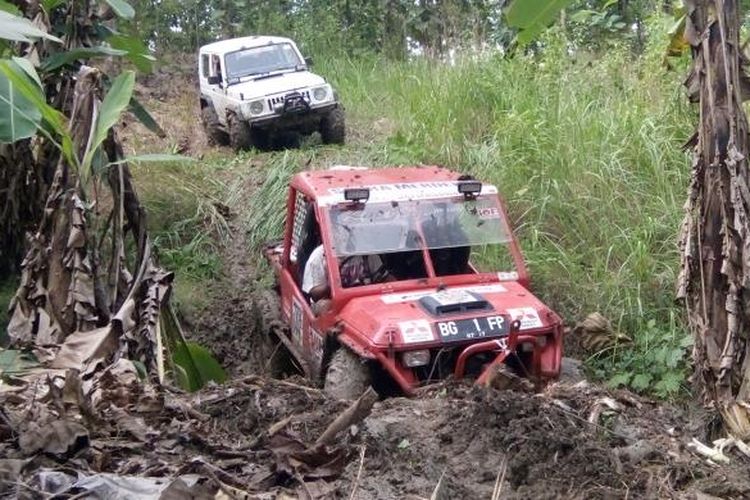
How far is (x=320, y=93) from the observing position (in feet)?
47.1

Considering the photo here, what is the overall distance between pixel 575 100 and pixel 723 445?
760 centimetres

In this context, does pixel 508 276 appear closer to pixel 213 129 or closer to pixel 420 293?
pixel 420 293

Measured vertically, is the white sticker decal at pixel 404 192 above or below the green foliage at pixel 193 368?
above

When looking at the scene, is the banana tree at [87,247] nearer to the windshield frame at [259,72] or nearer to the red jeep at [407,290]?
the red jeep at [407,290]

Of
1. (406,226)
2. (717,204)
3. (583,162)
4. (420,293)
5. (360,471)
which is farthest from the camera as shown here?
(583,162)

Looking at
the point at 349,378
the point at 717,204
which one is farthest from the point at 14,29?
the point at 349,378

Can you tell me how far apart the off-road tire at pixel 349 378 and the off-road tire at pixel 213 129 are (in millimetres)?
8994

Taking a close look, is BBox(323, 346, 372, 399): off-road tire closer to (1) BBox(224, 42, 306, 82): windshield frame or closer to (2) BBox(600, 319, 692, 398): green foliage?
(2) BBox(600, 319, 692, 398): green foliage

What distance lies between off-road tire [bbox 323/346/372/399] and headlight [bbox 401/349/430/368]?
0.28 m

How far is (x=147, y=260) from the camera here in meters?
5.88

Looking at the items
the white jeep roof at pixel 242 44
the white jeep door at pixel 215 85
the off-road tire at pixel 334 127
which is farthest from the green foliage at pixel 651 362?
the white jeep roof at pixel 242 44

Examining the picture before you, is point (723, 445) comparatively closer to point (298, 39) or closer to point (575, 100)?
point (575, 100)

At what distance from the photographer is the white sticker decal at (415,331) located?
643 centimetres

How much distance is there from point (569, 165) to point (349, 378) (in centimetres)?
411
